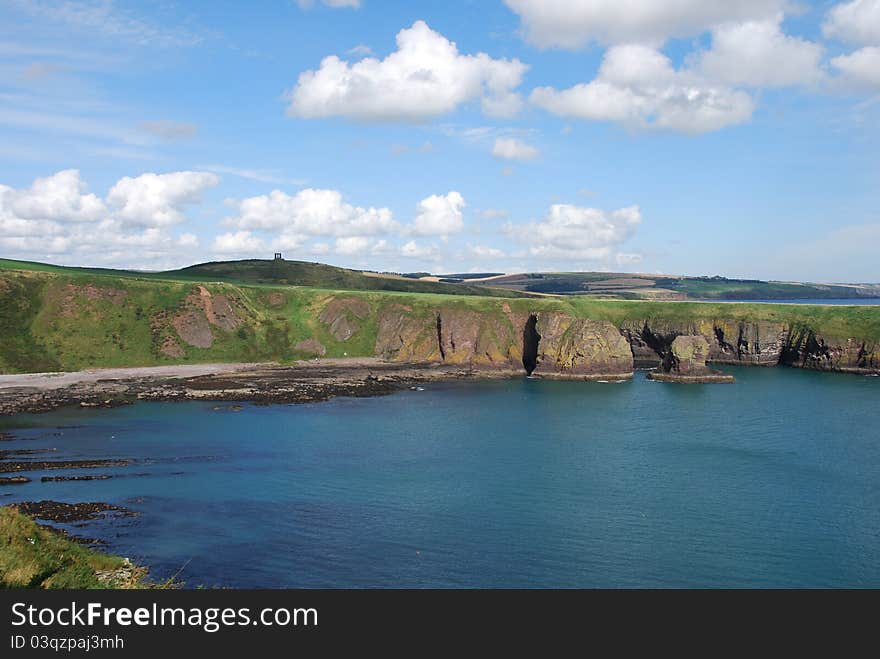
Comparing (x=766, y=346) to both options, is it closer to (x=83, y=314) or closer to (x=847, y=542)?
(x=847, y=542)

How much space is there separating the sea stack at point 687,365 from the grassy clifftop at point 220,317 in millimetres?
26069

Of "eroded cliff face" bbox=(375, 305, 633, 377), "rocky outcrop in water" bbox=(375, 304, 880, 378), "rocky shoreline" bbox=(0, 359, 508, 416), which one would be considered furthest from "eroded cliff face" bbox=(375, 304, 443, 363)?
"rocky shoreline" bbox=(0, 359, 508, 416)

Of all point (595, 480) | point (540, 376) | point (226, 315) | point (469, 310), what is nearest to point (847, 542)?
point (595, 480)

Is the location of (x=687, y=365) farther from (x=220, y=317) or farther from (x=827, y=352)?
(x=220, y=317)

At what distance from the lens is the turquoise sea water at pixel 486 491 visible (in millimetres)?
46094

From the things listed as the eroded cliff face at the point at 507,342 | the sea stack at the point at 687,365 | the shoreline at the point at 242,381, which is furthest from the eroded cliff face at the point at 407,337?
the sea stack at the point at 687,365

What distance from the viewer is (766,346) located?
15850 cm

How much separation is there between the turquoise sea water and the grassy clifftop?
3740cm

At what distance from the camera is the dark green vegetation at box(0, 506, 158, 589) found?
27478 mm

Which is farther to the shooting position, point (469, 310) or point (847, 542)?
point (469, 310)

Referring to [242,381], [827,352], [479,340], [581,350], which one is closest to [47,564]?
[242,381]
